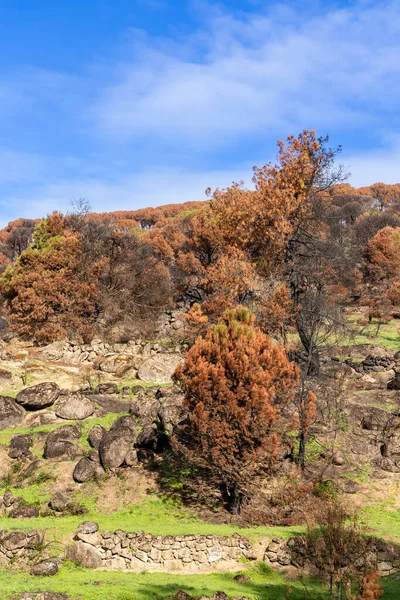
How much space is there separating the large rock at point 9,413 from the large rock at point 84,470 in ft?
15.0

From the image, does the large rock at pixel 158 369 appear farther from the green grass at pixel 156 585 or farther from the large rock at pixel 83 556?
the green grass at pixel 156 585

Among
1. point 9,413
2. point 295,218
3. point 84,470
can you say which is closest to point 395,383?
point 295,218

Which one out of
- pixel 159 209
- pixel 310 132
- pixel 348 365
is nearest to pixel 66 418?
pixel 348 365

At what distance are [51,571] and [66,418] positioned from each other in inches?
342

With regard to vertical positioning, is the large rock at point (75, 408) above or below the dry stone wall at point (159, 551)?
above

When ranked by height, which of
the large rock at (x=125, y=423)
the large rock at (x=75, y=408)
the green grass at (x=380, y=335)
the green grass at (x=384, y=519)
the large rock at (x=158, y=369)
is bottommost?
the green grass at (x=384, y=519)

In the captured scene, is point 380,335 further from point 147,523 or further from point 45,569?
point 45,569

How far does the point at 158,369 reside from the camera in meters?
23.2

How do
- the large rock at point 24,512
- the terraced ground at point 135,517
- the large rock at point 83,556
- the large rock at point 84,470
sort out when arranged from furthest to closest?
the large rock at point 84,470
the large rock at point 24,512
the large rock at point 83,556
the terraced ground at point 135,517

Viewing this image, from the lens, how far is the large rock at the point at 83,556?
1070 centimetres

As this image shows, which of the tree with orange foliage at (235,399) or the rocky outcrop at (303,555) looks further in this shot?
the tree with orange foliage at (235,399)

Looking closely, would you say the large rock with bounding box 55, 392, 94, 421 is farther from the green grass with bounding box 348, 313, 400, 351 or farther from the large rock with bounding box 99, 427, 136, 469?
the green grass with bounding box 348, 313, 400, 351

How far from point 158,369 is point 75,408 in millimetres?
5594

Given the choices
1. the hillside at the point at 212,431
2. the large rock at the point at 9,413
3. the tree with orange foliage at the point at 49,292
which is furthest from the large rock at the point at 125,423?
the tree with orange foliage at the point at 49,292
